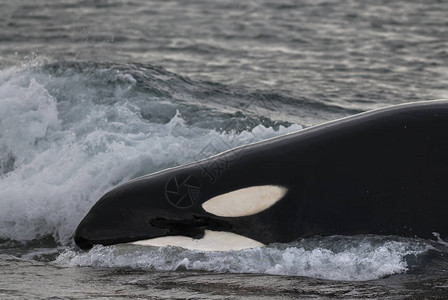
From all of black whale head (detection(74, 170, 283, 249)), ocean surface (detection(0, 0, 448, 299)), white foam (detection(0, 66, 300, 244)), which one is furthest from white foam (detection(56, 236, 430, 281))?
white foam (detection(0, 66, 300, 244))

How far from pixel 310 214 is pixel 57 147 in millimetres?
6402

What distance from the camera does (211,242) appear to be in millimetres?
10039

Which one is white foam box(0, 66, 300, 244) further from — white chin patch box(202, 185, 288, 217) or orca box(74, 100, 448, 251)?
white chin patch box(202, 185, 288, 217)

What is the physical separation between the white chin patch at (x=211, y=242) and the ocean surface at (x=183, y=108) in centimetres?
9

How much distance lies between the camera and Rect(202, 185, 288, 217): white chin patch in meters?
9.76

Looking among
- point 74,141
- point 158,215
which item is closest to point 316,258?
point 158,215

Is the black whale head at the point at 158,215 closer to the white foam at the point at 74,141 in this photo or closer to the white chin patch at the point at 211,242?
the white chin patch at the point at 211,242

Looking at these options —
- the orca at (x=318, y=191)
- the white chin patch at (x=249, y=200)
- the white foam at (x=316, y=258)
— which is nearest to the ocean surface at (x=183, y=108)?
the white foam at (x=316, y=258)

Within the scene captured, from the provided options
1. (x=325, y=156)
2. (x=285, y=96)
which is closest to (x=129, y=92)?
(x=285, y=96)

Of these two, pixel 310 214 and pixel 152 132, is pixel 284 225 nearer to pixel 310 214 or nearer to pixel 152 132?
pixel 310 214

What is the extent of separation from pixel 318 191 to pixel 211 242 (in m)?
1.25

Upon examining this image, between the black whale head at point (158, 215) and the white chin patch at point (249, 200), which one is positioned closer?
the white chin patch at point (249, 200)

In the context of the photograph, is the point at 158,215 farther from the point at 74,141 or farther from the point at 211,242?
the point at 74,141

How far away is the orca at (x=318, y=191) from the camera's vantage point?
9695mm
